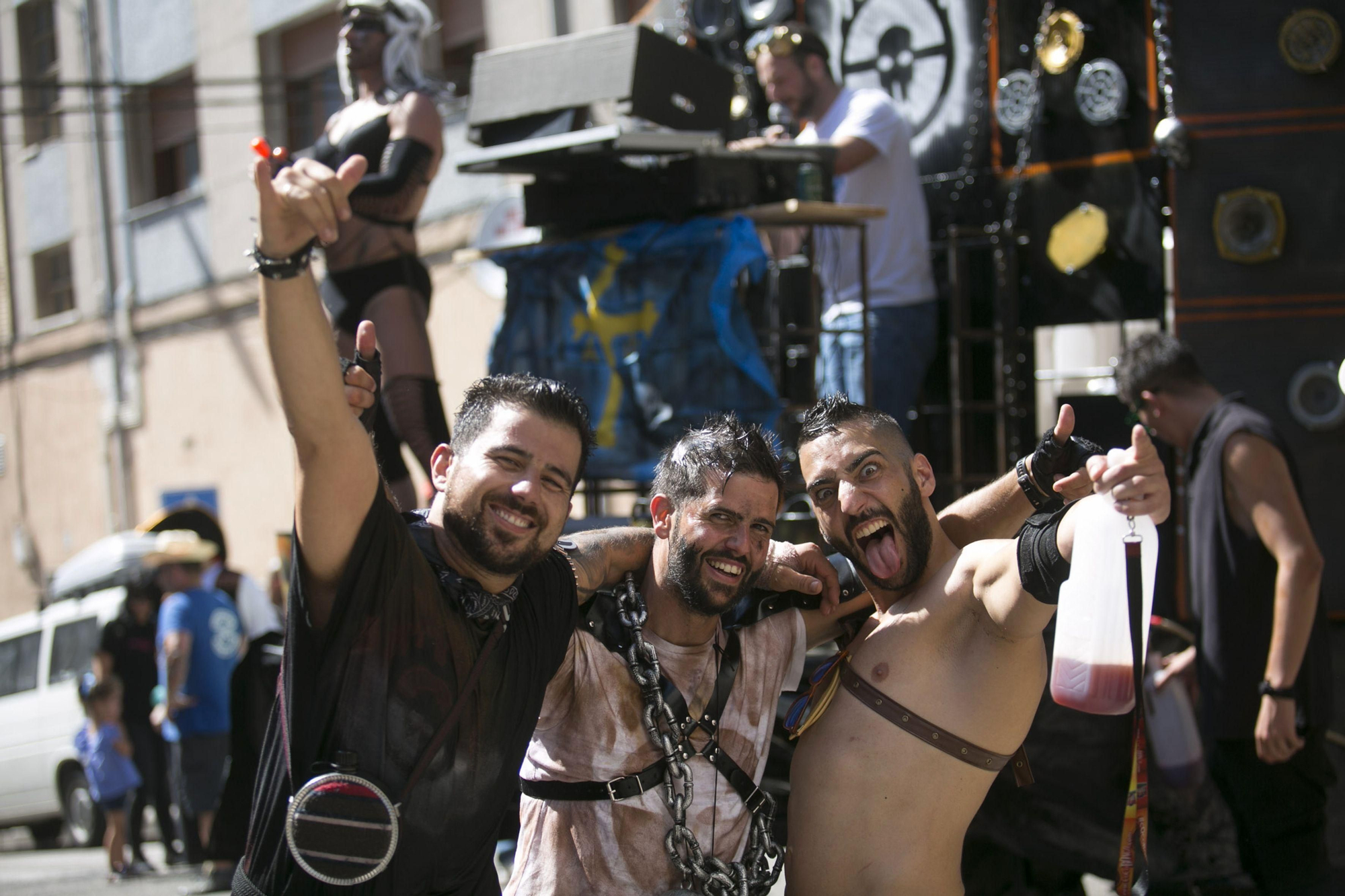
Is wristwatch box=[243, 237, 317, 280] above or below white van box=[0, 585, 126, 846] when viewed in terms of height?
above

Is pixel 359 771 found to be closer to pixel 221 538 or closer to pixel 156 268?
pixel 221 538

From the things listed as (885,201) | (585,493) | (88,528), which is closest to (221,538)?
(585,493)

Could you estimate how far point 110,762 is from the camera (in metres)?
8.13

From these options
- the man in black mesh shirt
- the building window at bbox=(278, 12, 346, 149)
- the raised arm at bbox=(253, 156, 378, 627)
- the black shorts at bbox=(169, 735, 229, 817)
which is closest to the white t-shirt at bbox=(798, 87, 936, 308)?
the man in black mesh shirt

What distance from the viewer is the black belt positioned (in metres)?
2.74

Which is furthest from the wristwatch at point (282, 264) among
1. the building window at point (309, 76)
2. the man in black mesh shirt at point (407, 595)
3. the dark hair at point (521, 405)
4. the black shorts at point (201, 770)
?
the building window at point (309, 76)

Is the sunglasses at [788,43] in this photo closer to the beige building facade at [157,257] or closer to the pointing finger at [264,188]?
the pointing finger at [264,188]

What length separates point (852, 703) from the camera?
296cm

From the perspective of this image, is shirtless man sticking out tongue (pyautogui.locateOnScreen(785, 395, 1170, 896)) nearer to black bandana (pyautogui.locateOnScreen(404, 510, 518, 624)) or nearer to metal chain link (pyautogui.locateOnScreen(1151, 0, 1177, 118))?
black bandana (pyautogui.locateOnScreen(404, 510, 518, 624))

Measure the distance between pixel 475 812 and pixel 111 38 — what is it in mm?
17463

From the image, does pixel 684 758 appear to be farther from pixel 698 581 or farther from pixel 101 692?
pixel 101 692

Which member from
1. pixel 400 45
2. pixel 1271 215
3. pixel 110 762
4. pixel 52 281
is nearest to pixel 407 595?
pixel 400 45

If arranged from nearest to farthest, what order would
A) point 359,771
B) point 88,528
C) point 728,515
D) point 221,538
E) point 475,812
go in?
point 359,771
point 475,812
point 728,515
point 221,538
point 88,528

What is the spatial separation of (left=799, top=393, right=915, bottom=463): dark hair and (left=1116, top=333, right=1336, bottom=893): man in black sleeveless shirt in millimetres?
1554
